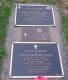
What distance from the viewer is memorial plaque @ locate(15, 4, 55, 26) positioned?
648 centimetres

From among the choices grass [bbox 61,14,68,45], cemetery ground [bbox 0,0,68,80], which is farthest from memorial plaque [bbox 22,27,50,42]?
grass [bbox 61,14,68,45]

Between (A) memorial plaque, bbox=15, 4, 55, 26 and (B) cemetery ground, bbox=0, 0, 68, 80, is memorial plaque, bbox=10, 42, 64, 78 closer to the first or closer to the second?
(B) cemetery ground, bbox=0, 0, 68, 80

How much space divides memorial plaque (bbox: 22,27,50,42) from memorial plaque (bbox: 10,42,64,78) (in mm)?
159

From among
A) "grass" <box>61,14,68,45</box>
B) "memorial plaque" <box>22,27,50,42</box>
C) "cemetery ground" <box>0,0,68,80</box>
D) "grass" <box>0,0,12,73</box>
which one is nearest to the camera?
"cemetery ground" <box>0,0,68,80</box>

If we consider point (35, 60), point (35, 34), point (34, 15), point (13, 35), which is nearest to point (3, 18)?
point (13, 35)

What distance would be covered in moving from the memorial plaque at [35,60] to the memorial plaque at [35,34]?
0.52 ft

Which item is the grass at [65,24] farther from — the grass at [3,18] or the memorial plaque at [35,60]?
the grass at [3,18]

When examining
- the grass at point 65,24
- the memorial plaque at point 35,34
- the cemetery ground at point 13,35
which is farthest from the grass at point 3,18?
the grass at point 65,24

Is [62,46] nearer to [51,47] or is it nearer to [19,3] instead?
[51,47]

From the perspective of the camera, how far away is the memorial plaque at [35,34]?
603 centimetres

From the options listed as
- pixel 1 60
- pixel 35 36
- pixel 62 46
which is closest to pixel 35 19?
pixel 35 36

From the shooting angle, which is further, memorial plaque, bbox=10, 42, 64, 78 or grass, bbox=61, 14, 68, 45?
grass, bbox=61, 14, 68, 45

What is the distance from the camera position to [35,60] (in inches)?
216

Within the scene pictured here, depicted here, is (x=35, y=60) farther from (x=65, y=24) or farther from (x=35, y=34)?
(x=65, y=24)
